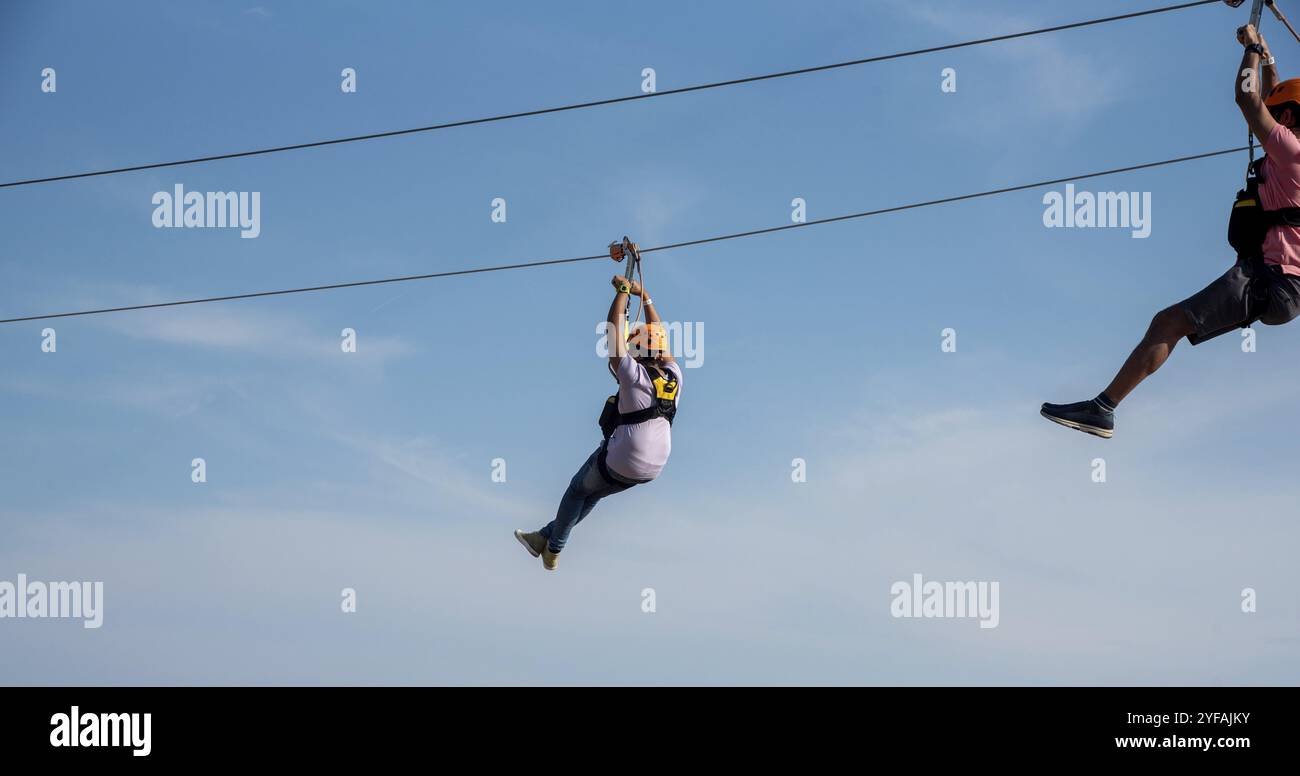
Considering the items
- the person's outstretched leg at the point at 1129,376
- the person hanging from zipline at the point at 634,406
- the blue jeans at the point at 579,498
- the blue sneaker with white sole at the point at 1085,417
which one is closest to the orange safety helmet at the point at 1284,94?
the person's outstretched leg at the point at 1129,376

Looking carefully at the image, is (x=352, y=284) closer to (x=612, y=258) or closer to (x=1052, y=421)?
(x=612, y=258)

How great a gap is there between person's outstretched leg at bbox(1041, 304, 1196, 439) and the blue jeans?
4.33 m

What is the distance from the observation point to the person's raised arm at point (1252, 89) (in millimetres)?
10742

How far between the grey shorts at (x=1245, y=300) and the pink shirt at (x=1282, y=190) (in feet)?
0.38

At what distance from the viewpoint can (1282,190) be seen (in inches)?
440

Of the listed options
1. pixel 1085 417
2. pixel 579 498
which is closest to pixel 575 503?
pixel 579 498

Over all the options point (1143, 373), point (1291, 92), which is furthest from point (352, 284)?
point (1291, 92)

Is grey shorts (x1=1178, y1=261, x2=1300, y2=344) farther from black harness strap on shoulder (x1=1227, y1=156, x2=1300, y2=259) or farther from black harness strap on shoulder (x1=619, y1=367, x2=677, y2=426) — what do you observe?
black harness strap on shoulder (x1=619, y1=367, x2=677, y2=426)

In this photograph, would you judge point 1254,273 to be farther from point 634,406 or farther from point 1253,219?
point 634,406

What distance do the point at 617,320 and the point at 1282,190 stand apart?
5.84 meters

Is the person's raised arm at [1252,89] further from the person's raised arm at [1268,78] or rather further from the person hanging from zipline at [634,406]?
the person hanging from zipline at [634,406]

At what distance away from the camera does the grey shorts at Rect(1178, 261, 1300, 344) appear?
37.0ft

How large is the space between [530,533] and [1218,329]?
7119 mm

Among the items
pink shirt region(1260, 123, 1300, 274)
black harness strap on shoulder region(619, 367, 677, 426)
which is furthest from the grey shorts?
black harness strap on shoulder region(619, 367, 677, 426)
